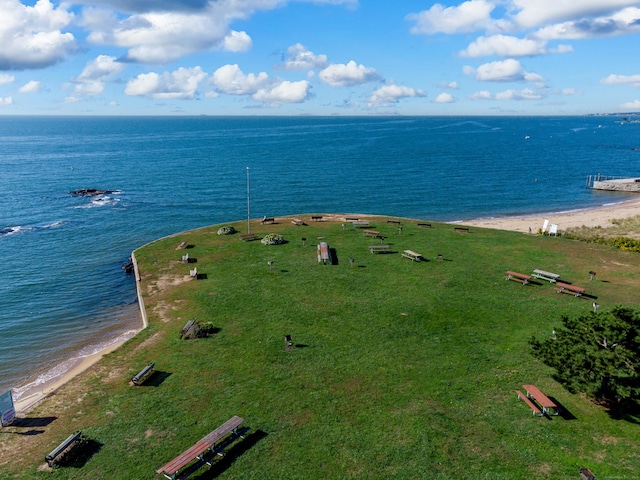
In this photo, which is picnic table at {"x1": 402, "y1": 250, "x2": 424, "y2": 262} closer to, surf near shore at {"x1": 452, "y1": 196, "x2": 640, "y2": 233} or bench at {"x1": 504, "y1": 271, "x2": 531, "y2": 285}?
bench at {"x1": 504, "y1": 271, "x2": 531, "y2": 285}

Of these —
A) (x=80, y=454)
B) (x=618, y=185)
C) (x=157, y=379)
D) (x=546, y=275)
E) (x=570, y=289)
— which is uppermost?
(x=618, y=185)

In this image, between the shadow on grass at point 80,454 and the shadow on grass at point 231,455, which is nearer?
the shadow on grass at point 231,455

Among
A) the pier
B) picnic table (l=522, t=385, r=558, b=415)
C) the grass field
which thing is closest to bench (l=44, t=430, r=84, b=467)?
the grass field

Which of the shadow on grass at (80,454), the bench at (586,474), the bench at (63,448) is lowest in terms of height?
the shadow on grass at (80,454)

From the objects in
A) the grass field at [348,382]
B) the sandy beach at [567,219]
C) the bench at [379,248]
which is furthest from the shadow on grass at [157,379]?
the sandy beach at [567,219]

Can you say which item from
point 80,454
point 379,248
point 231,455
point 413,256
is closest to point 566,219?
point 413,256

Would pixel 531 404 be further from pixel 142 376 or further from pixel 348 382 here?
pixel 142 376

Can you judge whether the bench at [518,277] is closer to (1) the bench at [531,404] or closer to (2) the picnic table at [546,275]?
(2) the picnic table at [546,275]

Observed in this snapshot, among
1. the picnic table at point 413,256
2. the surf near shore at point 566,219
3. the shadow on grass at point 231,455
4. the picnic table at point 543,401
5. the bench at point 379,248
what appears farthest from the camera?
the surf near shore at point 566,219
